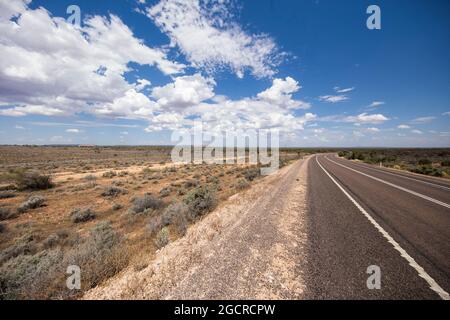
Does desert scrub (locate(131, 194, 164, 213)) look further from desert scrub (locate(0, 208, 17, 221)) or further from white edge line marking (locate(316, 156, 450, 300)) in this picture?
white edge line marking (locate(316, 156, 450, 300))

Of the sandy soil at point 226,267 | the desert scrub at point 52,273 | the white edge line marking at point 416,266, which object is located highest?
the white edge line marking at point 416,266

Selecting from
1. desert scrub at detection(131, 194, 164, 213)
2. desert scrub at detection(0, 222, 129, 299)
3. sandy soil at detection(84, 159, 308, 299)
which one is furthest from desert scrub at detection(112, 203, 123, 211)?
sandy soil at detection(84, 159, 308, 299)

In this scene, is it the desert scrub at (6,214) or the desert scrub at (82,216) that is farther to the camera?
the desert scrub at (6,214)

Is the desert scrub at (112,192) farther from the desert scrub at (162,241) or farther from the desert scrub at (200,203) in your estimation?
the desert scrub at (162,241)

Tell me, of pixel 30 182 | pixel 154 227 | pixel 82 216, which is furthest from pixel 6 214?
pixel 154 227

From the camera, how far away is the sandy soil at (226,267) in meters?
Answer: 2.82

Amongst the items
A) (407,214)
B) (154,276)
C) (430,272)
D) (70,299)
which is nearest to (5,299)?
(70,299)

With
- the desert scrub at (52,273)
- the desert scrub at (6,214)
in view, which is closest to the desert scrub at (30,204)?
the desert scrub at (6,214)

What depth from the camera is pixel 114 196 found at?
1331 centimetres

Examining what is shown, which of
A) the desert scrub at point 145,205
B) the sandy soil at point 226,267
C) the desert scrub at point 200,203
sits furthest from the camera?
the desert scrub at point 145,205

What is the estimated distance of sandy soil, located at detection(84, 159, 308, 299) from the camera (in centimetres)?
282

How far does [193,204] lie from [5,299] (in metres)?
5.06

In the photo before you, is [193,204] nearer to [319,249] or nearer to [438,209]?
[319,249]
